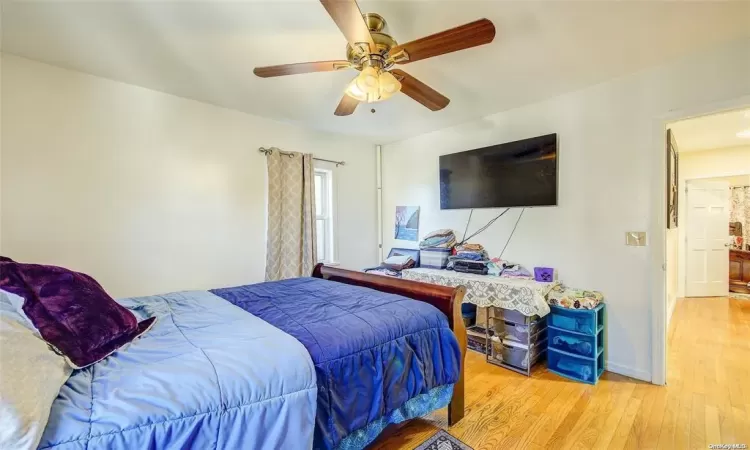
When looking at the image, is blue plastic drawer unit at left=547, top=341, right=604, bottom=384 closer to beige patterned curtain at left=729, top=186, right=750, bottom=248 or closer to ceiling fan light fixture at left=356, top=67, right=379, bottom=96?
ceiling fan light fixture at left=356, top=67, right=379, bottom=96

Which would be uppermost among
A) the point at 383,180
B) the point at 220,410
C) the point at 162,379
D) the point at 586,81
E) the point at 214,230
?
the point at 586,81

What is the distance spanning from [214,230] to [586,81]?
3594 mm

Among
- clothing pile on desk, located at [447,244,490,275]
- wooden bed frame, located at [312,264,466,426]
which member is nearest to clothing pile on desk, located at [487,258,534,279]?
clothing pile on desk, located at [447,244,490,275]

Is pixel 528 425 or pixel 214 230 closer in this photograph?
pixel 528 425

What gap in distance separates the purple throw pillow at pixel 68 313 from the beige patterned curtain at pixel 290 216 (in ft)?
6.85

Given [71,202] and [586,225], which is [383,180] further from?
[71,202]

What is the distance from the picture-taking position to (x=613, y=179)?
8.45ft

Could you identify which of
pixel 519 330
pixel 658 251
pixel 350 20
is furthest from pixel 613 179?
pixel 350 20

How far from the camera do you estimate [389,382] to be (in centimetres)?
149

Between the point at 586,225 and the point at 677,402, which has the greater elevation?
the point at 586,225

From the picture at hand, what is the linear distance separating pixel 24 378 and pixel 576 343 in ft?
10.1

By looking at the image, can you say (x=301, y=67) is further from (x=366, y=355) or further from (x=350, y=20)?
(x=366, y=355)

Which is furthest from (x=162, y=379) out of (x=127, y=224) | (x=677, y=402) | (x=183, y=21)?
(x=677, y=402)

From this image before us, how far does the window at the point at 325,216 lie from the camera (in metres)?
4.07
